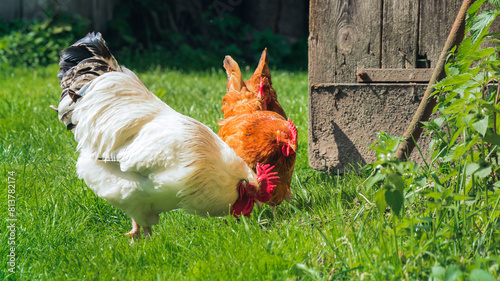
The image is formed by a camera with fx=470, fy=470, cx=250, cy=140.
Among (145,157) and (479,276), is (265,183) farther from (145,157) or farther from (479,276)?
(479,276)

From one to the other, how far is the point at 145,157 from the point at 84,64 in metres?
0.96

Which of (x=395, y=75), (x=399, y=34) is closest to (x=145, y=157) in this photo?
(x=395, y=75)

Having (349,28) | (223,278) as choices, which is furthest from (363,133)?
(223,278)

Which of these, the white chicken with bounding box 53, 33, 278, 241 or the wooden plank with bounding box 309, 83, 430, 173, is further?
the wooden plank with bounding box 309, 83, 430, 173

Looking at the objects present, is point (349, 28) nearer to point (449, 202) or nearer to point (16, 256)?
point (449, 202)

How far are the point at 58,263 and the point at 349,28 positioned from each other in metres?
2.40

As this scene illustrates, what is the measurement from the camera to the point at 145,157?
255 cm

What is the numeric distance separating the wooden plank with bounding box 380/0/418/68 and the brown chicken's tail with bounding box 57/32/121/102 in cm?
186

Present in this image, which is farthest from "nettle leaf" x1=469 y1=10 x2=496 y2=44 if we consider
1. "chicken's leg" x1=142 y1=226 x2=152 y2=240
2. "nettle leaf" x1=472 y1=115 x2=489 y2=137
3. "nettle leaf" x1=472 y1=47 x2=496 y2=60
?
"chicken's leg" x1=142 y1=226 x2=152 y2=240

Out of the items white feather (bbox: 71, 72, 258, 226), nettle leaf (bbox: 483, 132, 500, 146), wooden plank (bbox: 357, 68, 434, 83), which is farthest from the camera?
wooden plank (bbox: 357, 68, 434, 83)

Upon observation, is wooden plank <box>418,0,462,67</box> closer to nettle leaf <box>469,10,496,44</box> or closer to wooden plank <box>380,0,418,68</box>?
wooden plank <box>380,0,418,68</box>

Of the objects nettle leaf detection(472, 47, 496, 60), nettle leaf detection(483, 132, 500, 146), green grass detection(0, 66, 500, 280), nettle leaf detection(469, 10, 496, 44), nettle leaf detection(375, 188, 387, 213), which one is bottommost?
green grass detection(0, 66, 500, 280)

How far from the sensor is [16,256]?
246 centimetres

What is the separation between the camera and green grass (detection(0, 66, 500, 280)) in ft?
6.19
